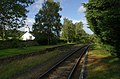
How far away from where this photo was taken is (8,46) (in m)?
45.8

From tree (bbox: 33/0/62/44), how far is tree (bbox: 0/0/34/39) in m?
40.0

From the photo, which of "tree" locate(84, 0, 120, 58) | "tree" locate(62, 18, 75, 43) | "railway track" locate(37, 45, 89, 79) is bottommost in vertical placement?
"railway track" locate(37, 45, 89, 79)

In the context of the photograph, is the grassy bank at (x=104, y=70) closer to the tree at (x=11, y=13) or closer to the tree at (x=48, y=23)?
the tree at (x=11, y=13)

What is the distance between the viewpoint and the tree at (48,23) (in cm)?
7194

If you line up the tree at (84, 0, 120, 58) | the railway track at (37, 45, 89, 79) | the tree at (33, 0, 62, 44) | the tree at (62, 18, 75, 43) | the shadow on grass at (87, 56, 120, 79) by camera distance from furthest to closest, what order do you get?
the tree at (62, 18, 75, 43) → the tree at (33, 0, 62, 44) → the tree at (84, 0, 120, 58) → the railway track at (37, 45, 89, 79) → the shadow on grass at (87, 56, 120, 79)

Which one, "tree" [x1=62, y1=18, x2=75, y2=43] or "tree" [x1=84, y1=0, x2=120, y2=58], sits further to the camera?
"tree" [x1=62, y1=18, x2=75, y2=43]

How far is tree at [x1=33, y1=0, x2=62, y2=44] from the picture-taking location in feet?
236

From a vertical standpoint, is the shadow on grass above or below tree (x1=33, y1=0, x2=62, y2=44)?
below

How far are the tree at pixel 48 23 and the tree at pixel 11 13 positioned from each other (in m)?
40.0

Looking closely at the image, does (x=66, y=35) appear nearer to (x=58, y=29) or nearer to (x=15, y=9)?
(x=58, y=29)

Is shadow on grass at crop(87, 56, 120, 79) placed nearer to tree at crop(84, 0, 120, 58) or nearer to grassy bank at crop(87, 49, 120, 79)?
grassy bank at crop(87, 49, 120, 79)

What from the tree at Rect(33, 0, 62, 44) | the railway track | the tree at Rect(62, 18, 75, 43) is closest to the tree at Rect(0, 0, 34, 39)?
the railway track

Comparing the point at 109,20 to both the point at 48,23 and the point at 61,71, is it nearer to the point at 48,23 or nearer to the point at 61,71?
the point at 61,71

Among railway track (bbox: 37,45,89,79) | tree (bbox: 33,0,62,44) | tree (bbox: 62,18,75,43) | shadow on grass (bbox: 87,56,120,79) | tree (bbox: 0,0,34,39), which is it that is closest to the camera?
shadow on grass (bbox: 87,56,120,79)
